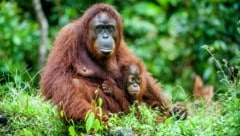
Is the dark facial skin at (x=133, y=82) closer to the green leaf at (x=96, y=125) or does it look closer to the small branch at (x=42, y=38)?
the green leaf at (x=96, y=125)

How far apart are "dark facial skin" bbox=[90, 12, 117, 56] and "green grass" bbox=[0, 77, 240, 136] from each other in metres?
0.50

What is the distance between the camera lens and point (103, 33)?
5805 millimetres

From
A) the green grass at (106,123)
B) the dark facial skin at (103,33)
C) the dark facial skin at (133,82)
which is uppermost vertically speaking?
the dark facial skin at (103,33)

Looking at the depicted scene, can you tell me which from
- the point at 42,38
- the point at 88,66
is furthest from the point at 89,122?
→ the point at 42,38

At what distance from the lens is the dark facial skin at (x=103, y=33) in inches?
225

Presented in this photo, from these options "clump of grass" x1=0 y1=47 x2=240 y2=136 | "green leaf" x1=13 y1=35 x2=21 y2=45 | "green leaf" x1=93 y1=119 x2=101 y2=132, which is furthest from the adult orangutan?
"green leaf" x1=13 y1=35 x2=21 y2=45

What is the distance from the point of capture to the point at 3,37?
8992 mm

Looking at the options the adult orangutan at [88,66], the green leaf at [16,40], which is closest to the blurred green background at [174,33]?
the green leaf at [16,40]

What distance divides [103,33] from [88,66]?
0.29 meters

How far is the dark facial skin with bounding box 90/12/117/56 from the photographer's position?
573 centimetres

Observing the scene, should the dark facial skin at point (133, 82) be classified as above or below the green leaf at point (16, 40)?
below

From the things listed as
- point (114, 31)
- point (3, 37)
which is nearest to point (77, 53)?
point (114, 31)

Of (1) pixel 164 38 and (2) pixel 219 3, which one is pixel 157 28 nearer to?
(1) pixel 164 38

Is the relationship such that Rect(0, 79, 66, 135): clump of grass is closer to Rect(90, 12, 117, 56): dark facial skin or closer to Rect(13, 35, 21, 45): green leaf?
Rect(90, 12, 117, 56): dark facial skin
